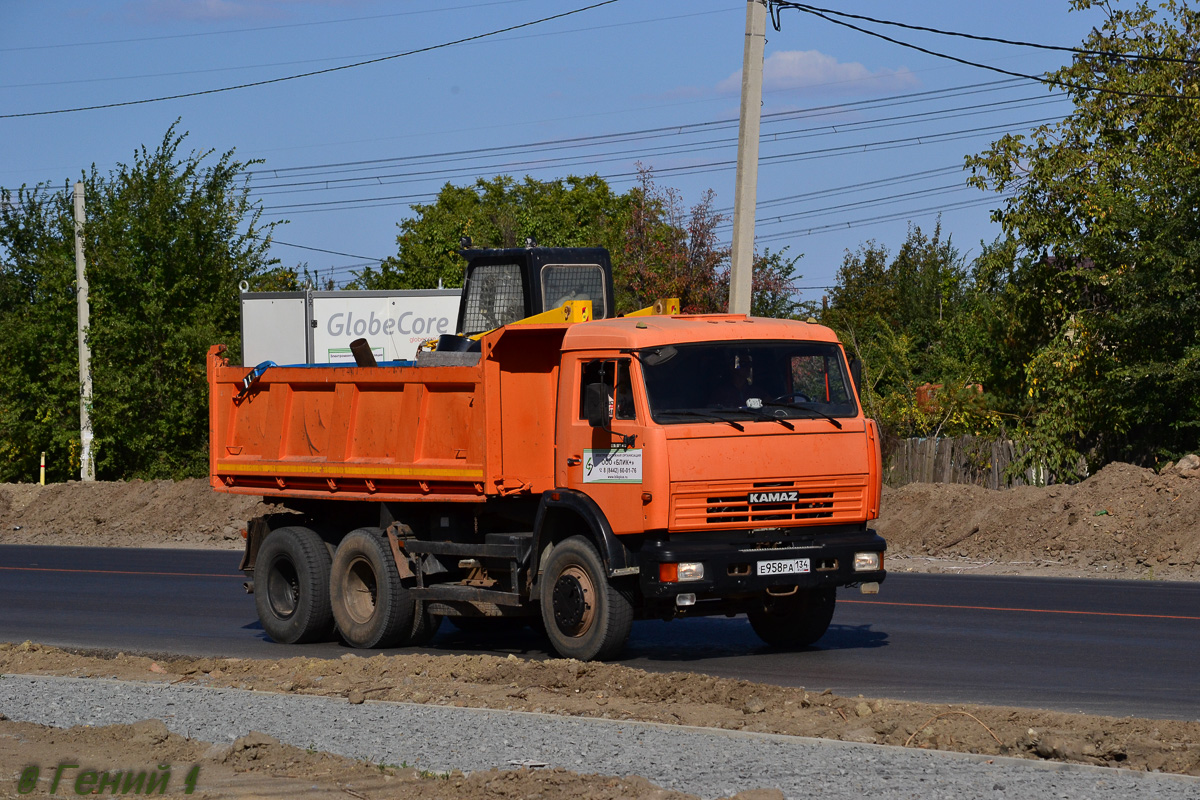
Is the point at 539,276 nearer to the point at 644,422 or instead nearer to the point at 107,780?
the point at 644,422

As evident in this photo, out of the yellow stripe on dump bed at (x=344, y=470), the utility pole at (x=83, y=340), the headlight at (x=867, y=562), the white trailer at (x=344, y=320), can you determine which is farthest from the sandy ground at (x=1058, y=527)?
the utility pole at (x=83, y=340)

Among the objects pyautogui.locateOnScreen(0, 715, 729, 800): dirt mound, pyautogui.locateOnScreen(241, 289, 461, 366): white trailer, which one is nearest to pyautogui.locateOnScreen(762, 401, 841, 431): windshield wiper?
pyautogui.locateOnScreen(0, 715, 729, 800): dirt mound

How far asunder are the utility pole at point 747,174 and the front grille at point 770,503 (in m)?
9.32

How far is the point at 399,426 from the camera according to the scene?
13.2 m

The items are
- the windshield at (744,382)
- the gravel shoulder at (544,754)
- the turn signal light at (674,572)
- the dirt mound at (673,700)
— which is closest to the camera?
the gravel shoulder at (544,754)

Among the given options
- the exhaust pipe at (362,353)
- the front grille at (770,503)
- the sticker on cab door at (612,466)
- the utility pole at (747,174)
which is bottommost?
the front grille at (770,503)

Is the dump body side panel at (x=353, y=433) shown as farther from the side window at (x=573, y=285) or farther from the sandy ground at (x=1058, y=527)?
the sandy ground at (x=1058, y=527)

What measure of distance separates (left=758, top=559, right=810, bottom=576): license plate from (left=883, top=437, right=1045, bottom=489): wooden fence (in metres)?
16.7

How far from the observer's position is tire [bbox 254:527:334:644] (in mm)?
14055

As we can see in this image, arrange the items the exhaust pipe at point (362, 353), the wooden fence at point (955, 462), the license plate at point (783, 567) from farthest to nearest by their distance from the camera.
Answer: the wooden fence at point (955, 462)
the exhaust pipe at point (362, 353)
the license plate at point (783, 567)

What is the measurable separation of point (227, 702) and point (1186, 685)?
6.48 meters

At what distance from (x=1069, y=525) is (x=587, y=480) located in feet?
43.6

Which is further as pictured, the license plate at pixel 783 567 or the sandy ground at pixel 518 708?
the license plate at pixel 783 567

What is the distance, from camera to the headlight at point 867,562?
38.2ft
